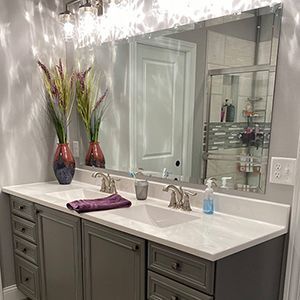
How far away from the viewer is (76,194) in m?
2.35

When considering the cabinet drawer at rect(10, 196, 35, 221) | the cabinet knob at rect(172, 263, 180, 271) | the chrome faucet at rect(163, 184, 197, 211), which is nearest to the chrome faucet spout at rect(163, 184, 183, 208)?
the chrome faucet at rect(163, 184, 197, 211)

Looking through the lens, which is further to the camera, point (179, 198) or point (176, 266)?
point (179, 198)

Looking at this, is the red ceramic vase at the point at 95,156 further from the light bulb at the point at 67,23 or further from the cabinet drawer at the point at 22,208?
the light bulb at the point at 67,23

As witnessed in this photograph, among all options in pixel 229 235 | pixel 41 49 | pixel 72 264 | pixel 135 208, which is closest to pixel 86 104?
pixel 41 49

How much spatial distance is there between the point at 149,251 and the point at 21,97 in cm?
163

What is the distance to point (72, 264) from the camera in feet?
6.35

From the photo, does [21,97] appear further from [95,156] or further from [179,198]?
[179,198]

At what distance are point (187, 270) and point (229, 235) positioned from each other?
246 millimetres

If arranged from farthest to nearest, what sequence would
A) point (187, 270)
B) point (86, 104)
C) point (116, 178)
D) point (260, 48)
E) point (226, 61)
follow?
point (86, 104)
point (116, 178)
point (226, 61)
point (260, 48)
point (187, 270)

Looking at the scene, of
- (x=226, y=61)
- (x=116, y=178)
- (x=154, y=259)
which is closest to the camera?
(x=154, y=259)

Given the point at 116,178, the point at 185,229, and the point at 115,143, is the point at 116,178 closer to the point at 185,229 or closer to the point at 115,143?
the point at 115,143

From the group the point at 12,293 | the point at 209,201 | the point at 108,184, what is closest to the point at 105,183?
the point at 108,184

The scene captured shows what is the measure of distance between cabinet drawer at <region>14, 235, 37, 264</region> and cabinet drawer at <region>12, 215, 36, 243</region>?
0.04m

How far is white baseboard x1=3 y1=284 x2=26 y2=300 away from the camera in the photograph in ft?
8.14
